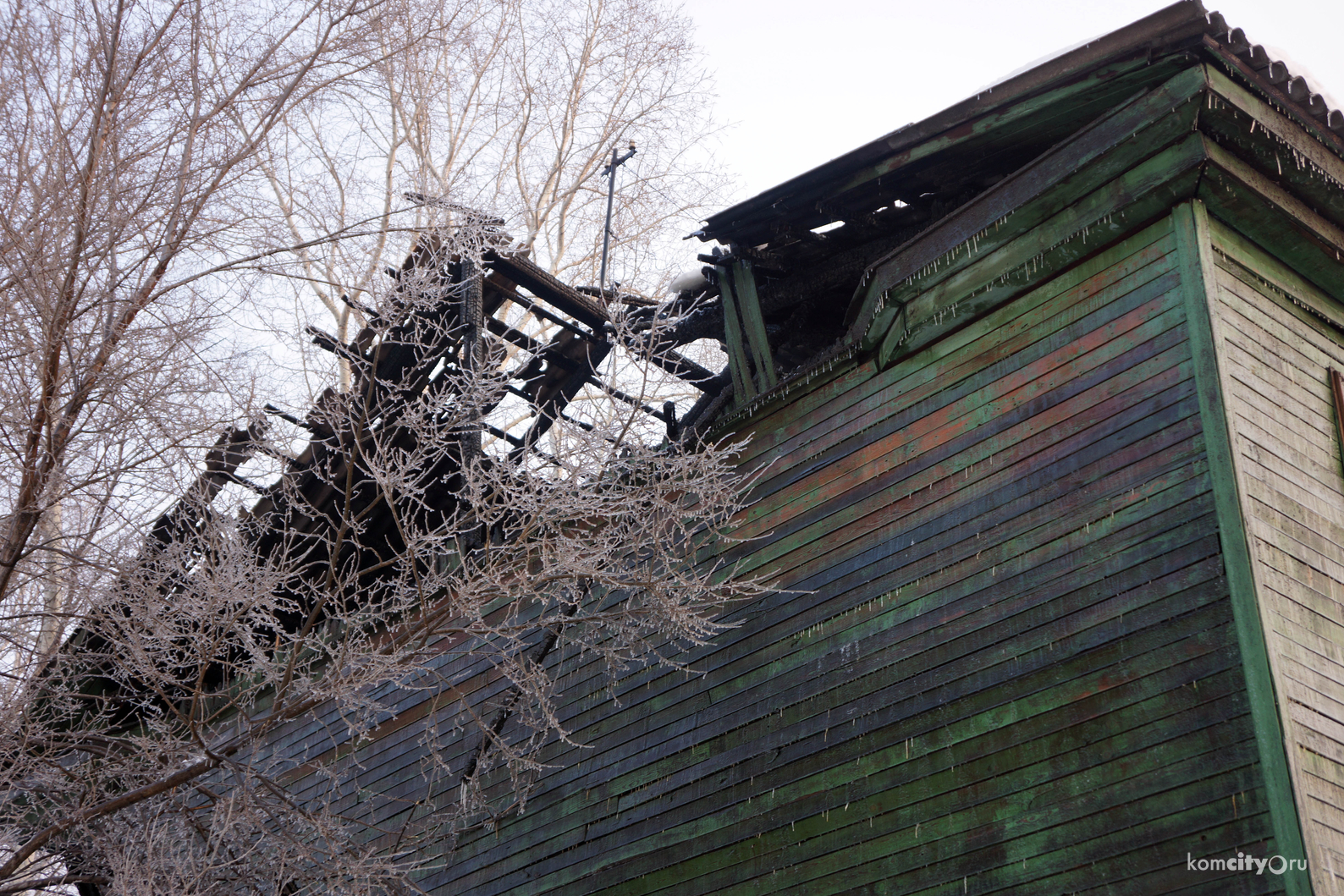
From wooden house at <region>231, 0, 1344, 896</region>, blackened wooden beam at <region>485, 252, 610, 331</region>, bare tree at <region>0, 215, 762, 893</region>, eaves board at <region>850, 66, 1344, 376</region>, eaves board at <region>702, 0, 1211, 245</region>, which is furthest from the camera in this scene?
blackened wooden beam at <region>485, 252, 610, 331</region>

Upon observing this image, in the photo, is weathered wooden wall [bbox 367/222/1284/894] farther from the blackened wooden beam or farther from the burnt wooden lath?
the blackened wooden beam

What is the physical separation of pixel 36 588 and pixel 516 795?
14.8 feet

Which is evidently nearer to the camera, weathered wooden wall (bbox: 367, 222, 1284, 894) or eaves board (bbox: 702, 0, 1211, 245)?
weathered wooden wall (bbox: 367, 222, 1284, 894)

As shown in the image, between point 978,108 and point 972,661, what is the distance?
3.68m

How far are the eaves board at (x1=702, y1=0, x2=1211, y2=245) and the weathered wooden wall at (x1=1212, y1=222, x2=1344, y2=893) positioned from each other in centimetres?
121

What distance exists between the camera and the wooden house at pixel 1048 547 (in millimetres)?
5520

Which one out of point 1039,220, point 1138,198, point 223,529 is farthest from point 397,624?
point 1138,198

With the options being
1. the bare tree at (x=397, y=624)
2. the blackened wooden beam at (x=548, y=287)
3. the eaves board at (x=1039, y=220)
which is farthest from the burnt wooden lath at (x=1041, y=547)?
the blackened wooden beam at (x=548, y=287)

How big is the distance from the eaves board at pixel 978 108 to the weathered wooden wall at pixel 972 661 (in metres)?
1.19

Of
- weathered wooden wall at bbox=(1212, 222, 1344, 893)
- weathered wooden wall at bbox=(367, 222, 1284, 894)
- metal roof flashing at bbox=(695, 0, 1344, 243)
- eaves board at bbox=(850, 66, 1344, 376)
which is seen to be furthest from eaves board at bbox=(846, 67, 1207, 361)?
weathered wooden wall at bbox=(1212, 222, 1344, 893)

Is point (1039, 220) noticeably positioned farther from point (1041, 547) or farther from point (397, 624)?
point (397, 624)

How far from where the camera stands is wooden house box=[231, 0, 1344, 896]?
552cm

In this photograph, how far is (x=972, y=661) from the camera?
258 inches

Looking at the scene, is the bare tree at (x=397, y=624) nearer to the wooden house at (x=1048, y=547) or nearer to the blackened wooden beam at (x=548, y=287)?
the blackened wooden beam at (x=548, y=287)
